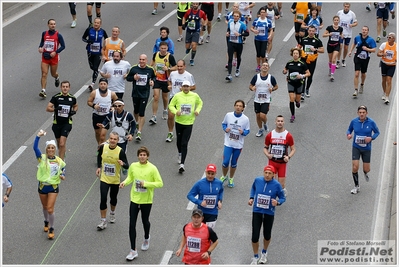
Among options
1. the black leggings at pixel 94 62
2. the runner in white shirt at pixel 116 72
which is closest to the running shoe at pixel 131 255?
the runner in white shirt at pixel 116 72

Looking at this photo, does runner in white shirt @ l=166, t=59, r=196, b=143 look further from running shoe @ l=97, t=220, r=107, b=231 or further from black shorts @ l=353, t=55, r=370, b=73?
black shorts @ l=353, t=55, r=370, b=73

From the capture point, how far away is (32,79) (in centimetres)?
2312

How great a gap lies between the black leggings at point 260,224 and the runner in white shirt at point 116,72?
608 centimetres

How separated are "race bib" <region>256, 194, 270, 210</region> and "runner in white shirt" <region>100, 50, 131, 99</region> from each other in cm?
609

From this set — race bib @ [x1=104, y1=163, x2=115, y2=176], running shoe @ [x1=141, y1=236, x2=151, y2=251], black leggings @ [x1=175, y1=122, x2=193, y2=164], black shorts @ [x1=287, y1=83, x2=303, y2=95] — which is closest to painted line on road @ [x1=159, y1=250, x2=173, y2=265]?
running shoe @ [x1=141, y1=236, x2=151, y2=251]

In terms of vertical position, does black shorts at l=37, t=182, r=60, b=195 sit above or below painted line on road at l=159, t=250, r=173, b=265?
above

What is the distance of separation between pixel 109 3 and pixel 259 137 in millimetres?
11534

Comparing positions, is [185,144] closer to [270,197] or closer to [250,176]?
[250,176]

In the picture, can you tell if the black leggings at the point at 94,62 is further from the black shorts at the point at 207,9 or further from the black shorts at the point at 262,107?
the black shorts at the point at 207,9

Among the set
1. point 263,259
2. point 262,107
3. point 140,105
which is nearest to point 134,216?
point 263,259

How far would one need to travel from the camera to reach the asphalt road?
15.6 meters

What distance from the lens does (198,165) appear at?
1864cm

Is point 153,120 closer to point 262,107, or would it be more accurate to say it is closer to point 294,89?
point 262,107

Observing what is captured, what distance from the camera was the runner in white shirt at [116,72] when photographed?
1961 centimetres
